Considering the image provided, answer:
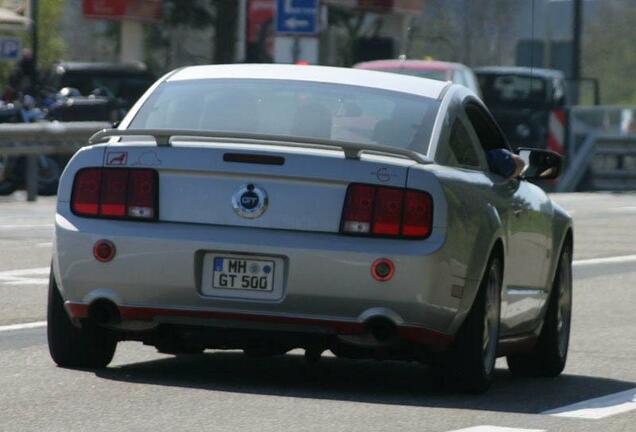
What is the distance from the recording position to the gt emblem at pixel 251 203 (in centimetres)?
820

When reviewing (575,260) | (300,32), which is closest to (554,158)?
(575,260)

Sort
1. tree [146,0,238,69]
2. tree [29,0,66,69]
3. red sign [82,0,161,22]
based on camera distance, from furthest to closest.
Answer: tree [29,0,66,69] → tree [146,0,238,69] → red sign [82,0,161,22]

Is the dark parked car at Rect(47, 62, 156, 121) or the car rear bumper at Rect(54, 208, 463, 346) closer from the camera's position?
the car rear bumper at Rect(54, 208, 463, 346)

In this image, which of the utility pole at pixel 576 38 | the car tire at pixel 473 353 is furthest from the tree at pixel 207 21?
the car tire at pixel 473 353

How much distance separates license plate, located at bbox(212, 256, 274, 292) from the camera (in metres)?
8.19

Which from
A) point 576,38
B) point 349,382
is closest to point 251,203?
point 349,382

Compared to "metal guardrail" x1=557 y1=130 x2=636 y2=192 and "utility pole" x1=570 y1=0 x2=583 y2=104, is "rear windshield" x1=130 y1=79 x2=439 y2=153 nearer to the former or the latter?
"metal guardrail" x1=557 y1=130 x2=636 y2=192

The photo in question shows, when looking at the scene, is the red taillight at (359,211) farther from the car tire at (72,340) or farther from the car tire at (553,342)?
the car tire at (553,342)

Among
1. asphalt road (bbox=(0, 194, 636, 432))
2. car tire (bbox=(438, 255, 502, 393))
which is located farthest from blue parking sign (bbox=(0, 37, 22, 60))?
car tire (bbox=(438, 255, 502, 393))

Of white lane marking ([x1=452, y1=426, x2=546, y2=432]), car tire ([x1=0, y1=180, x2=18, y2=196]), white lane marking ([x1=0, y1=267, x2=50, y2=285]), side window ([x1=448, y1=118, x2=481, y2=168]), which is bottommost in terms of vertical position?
car tire ([x1=0, y1=180, x2=18, y2=196])

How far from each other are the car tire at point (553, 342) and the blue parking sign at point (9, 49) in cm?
2397

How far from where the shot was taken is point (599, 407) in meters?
8.42

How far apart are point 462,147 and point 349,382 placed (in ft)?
3.70

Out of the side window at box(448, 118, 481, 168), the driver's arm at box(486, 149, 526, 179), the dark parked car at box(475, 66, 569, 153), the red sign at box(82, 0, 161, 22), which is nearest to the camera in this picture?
the side window at box(448, 118, 481, 168)
